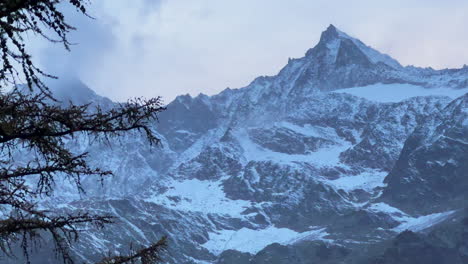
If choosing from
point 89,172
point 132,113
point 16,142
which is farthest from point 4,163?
point 132,113

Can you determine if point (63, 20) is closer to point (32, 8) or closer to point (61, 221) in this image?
point (32, 8)

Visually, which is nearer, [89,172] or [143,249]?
[89,172]

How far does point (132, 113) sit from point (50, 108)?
113 centimetres

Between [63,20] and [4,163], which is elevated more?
[63,20]

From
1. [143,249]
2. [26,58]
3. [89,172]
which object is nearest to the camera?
[26,58]

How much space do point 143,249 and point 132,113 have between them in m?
1.91

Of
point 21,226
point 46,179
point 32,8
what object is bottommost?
point 21,226

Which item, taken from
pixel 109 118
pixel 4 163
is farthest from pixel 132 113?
pixel 4 163

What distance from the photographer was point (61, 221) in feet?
30.2

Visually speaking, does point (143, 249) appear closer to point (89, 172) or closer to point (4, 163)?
point (89, 172)

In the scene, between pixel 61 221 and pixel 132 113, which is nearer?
pixel 61 221

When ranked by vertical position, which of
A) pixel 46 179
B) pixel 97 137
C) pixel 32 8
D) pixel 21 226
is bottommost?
pixel 21 226

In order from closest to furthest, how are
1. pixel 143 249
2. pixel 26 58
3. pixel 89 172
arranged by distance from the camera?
pixel 26 58, pixel 89 172, pixel 143 249

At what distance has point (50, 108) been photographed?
923cm
